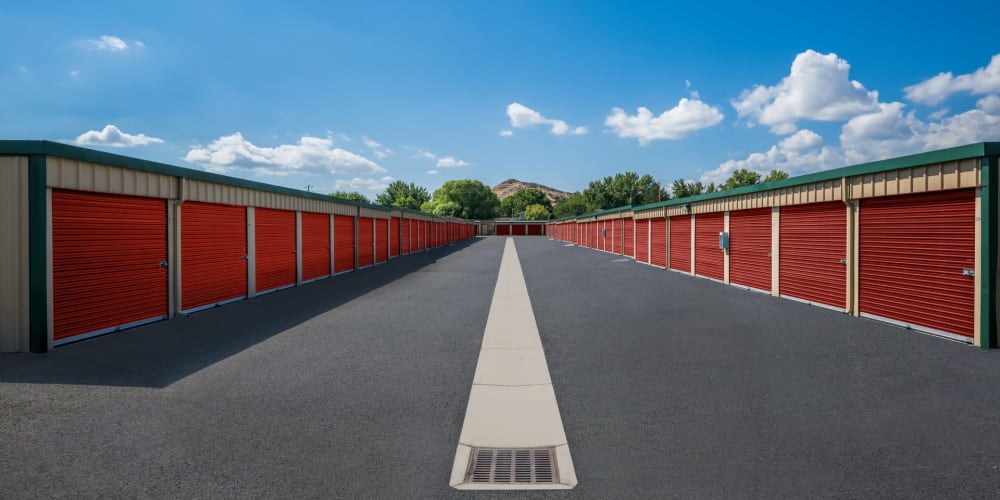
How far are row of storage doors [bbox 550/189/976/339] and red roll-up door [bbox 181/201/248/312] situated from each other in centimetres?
1541

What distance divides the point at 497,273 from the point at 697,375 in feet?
43.5

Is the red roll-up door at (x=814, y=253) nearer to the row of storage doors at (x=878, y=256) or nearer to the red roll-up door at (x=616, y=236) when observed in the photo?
the row of storage doors at (x=878, y=256)

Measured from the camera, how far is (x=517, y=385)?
5570 mm

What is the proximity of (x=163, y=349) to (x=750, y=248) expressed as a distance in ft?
51.0

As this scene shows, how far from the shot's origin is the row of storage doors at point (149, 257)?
7.70m

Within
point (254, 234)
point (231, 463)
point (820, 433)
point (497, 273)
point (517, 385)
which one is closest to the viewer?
point (231, 463)

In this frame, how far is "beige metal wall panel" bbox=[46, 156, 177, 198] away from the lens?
7.41m

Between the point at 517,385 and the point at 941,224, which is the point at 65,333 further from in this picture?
the point at 941,224

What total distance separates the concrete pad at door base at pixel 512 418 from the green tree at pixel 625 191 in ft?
316

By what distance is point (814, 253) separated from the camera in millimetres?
11406

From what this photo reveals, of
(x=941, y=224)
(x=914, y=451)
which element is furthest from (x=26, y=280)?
(x=941, y=224)

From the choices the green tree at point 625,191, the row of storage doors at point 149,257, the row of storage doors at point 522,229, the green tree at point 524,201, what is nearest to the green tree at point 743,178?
the green tree at point 625,191

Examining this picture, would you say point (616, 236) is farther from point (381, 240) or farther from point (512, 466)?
point (512, 466)

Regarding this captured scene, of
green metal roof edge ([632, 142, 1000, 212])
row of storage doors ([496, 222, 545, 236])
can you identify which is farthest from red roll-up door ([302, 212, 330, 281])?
row of storage doors ([496, 222, 545, 236])
